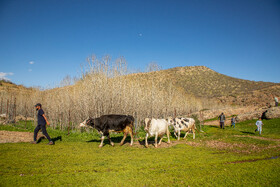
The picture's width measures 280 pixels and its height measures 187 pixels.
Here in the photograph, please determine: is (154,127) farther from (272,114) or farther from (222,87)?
(222,87)

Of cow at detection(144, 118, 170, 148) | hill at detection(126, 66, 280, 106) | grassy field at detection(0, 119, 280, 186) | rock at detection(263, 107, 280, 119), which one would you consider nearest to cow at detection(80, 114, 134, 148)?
cow at detection(144, 118, 170, 148)

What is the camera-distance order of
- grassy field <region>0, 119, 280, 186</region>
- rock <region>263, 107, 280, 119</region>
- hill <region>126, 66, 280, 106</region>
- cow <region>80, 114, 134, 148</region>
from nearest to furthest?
grassy field <region>0, 119, 280, 186</region>
cow <region>80, 114, 134, 148</region>
rock <region>263, 107, 280, 119</region>
hill <region>126, 66, 280, 106</region>

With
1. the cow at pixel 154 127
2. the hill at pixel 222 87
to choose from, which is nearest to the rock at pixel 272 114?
the cow at pixel 154 127

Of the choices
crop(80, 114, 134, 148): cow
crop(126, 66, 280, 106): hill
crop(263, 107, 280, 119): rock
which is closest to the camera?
crop(80, 114, 134, 148): cow

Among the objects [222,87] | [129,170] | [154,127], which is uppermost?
[222,87]

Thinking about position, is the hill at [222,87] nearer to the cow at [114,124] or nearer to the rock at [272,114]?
the rock at [272,114]

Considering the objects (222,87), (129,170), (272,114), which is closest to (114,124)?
(129,170)

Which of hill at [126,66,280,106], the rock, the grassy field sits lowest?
the grassy field

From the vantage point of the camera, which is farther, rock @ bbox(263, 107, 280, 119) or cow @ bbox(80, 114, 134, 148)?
rock @ bbox(263, 107, 280, 119)

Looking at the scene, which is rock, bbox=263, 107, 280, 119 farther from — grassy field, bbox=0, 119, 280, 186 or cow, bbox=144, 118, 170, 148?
cow, bbox=144, 118, 170, 148

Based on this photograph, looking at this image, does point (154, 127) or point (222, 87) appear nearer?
point (154, 127)

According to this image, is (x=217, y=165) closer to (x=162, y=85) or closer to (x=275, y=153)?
(x=275, y=153)

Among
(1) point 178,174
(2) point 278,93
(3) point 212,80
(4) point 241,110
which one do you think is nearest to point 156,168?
(1) point 178,174

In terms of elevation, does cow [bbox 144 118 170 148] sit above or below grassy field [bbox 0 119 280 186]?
above
